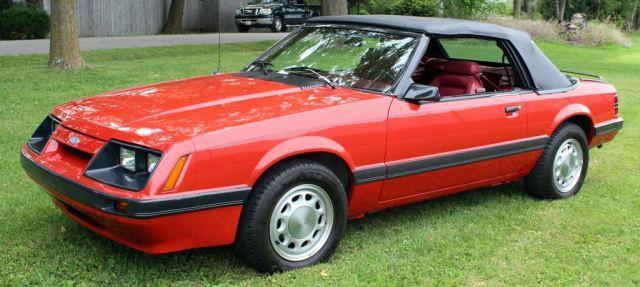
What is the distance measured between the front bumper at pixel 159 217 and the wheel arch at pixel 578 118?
9.70 ft

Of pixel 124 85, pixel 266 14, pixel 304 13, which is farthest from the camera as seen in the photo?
pixel 304 13

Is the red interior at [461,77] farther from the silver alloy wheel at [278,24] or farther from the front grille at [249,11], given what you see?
the silver alloy wheel at [278,24]

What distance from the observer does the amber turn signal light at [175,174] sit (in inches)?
127

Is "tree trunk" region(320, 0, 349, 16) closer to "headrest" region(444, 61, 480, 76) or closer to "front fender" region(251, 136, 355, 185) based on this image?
"headrest" region(444, 61, 480, 76)

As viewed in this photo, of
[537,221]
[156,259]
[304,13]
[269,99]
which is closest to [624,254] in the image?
[537,221]

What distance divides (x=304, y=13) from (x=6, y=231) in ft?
90.3

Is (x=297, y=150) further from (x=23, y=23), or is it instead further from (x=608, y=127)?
(x=23, y=23)

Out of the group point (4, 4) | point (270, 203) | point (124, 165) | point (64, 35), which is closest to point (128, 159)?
point (124, 165)

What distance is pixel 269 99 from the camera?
13.2ft

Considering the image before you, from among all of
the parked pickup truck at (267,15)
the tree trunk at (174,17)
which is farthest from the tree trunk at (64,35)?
the parked pickup truck at (267,15)

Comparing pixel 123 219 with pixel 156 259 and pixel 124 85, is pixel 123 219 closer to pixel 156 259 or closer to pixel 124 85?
pixel 156 259

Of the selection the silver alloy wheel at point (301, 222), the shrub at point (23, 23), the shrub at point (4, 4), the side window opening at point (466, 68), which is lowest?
the silver alloy wheel at point (301, 222)

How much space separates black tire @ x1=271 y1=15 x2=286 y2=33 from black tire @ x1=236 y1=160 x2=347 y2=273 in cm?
2516

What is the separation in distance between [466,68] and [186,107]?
247 cm
